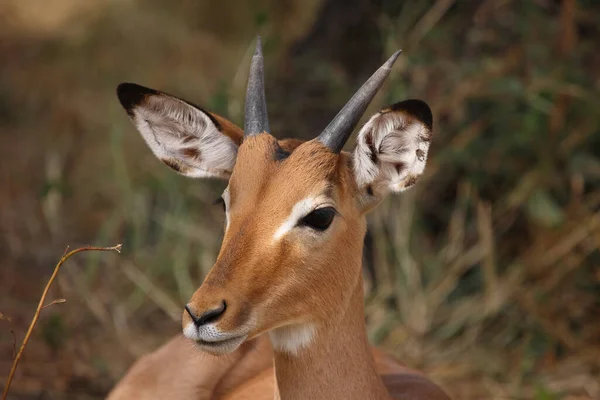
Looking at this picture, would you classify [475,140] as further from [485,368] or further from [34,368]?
[34,368]

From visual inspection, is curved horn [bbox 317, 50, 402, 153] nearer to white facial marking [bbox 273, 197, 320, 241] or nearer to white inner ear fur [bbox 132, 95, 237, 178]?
white facial marking [bbox 273, 197, 320, 241]

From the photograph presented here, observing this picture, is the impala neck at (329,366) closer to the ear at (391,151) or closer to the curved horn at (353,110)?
the ear at (391,151)

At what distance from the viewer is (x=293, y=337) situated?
139 inches

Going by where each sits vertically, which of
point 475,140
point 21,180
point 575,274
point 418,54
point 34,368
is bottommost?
point 34,368

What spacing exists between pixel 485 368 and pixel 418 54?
204cm

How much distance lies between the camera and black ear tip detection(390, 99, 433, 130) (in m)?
3.38

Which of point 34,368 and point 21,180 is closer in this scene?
point 34,368

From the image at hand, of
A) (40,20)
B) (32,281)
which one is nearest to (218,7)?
(40,20)

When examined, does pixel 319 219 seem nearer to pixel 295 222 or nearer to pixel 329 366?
pixel 295 222

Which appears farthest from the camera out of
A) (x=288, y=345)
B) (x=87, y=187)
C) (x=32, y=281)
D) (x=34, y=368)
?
(x=87, y=187)

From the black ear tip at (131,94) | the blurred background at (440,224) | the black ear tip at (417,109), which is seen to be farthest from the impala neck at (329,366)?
the blurred background at (440,224)

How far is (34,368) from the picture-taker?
606cm

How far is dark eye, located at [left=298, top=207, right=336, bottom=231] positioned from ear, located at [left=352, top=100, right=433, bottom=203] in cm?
27

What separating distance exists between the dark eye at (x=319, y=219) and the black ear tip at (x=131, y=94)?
81 centimetres
